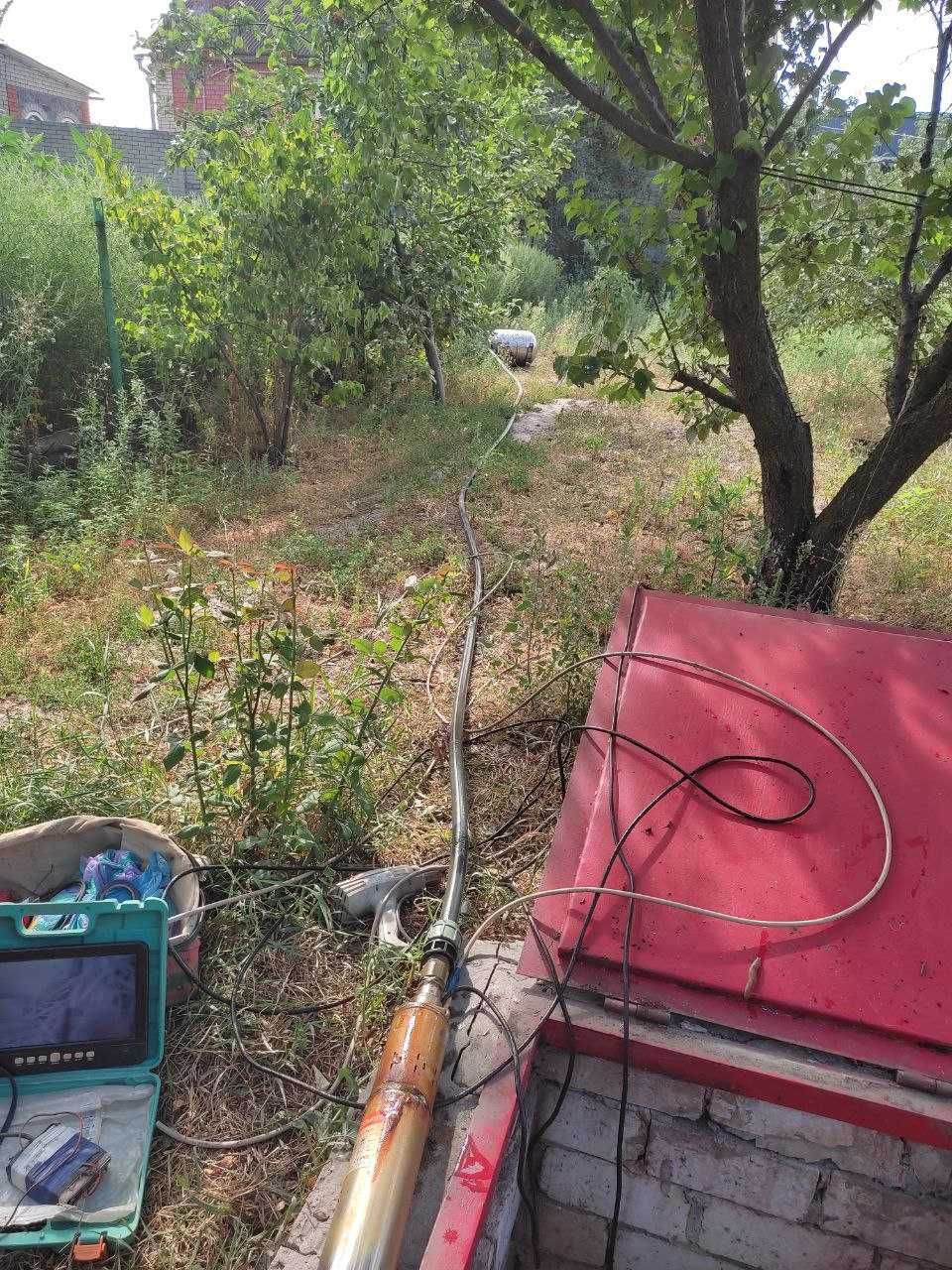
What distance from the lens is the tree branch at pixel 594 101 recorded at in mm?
2932

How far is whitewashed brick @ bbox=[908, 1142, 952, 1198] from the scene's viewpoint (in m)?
1.56

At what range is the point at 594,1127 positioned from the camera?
1.74 m

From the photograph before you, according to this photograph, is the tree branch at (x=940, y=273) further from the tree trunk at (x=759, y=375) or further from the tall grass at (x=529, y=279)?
the tall grass at (x=529, y=279)

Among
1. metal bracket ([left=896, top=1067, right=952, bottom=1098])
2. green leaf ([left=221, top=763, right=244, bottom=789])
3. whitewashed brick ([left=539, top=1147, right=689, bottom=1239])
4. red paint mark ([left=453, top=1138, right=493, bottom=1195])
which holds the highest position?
metal bracket ([left=896, top=1067, right=952, bottom=1098])

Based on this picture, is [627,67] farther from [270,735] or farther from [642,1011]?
[642,1011]

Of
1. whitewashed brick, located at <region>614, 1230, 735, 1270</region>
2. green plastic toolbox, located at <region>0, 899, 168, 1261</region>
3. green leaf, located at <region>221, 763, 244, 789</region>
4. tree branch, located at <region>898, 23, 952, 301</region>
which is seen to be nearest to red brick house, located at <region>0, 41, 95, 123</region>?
tree branch, located at <region>898, 23, 952, 301</region>

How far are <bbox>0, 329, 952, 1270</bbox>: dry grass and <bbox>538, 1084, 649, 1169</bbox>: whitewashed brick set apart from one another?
0.47 m

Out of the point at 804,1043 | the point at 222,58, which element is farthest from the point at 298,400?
the point at 804,1043

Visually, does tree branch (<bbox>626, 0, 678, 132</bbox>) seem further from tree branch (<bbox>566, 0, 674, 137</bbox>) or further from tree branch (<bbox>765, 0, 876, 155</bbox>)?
tree branch (<bbox>765, 0, 876, 155</bbox>)

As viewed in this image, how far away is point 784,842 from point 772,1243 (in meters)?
0.81

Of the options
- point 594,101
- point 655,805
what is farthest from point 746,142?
point 655,805

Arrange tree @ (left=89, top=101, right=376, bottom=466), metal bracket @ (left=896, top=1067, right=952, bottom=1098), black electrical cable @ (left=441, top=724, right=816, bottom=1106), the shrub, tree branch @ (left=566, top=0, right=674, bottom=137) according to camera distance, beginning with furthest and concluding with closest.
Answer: the shrub → tree @ (left=89, top=101, right=376, bottom=466) → tree branch @ (left=566, top=0, right=674, bottom=137) → black electrical cable @ (left=441, top=724, right=816, bottom=1106) → metal bracket @ (left=896, top=1067, right=952, bottom=1098)

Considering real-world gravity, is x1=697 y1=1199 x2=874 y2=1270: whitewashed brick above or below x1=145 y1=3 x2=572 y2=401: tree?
below

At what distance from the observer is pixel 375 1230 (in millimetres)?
1348
